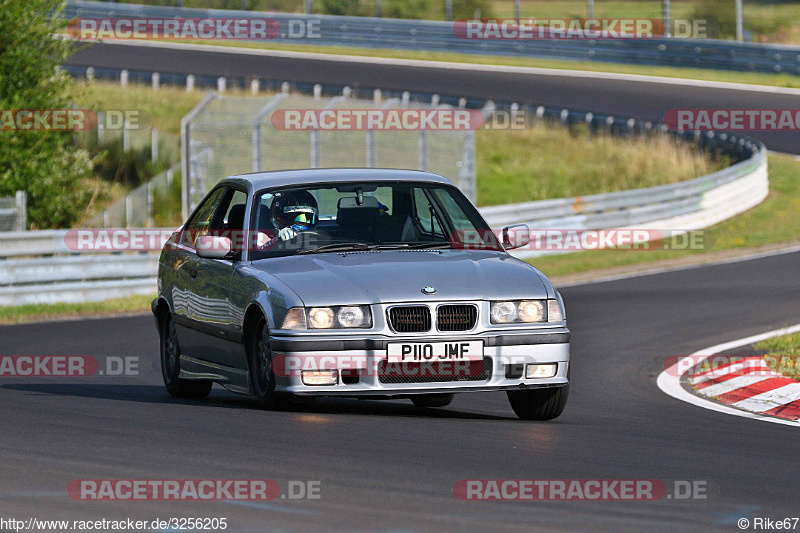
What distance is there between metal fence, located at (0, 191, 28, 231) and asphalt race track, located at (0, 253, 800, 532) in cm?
795

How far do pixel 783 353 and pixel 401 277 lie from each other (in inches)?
221

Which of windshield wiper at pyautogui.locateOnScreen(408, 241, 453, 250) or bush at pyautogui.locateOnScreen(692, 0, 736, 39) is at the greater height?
windshield wiper at pyautogui.locateOnScreen(408, 241, 453, 250)

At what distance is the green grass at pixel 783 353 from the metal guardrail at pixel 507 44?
30543mm

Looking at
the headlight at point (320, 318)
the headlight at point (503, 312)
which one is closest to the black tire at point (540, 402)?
the headlight at point (503, 312)

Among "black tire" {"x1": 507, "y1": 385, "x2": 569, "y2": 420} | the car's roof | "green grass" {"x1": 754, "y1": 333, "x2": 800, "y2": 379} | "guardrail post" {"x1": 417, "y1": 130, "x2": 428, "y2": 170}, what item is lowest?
"guardrail post" {"x1": 417, "y1": 130, "x2": 428, "y2": 170}

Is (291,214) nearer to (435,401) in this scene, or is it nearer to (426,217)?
(426,217)

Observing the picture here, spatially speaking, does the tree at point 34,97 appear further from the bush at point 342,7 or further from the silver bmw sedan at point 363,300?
the bush at point 342,7

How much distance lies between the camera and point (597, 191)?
33500 mm

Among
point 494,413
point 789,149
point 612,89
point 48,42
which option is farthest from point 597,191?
point 494,413

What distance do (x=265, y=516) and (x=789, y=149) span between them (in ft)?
108

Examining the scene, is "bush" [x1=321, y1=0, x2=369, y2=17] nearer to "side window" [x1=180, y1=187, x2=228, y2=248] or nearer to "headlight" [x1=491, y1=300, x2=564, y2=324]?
"side window" [x1=180, y1=187, x2=228, y2=248]

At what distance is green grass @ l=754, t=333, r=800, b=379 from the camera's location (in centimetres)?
1209
